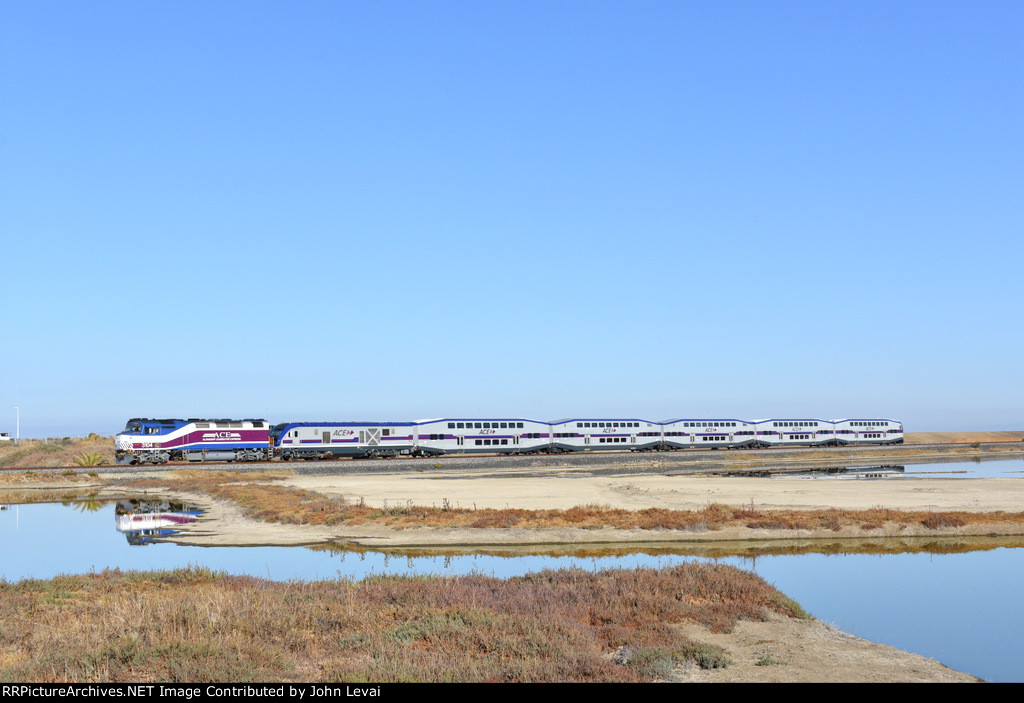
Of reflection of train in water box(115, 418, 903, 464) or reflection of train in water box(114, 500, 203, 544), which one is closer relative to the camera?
reflection of train in water box(114, 500, 203, 544)

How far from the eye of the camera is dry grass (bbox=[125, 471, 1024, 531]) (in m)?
35.5

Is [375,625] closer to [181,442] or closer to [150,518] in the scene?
[150,518]

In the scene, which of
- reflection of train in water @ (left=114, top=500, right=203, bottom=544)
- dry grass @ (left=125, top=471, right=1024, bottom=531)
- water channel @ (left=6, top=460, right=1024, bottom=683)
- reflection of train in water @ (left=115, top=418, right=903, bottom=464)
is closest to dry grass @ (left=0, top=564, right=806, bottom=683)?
water channel @ (left=6, top=460, right=1024, bottom=683)

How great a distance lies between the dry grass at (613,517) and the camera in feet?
117

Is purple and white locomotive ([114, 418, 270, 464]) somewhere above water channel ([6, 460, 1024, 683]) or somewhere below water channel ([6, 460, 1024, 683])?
above

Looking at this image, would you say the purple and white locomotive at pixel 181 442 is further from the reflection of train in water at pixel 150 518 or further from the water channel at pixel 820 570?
the water channel at pixel 820 570

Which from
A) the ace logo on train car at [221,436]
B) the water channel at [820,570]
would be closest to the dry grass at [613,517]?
the water channel at [820,570]

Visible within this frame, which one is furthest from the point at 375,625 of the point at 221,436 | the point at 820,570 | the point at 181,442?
the point at 181,442

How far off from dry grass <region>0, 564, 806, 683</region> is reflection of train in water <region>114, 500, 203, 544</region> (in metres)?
14.8

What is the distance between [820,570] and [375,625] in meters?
18.0

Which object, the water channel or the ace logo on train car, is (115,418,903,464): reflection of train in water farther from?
the water channel

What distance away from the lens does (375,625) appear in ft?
52.3

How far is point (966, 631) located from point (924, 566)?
975cm

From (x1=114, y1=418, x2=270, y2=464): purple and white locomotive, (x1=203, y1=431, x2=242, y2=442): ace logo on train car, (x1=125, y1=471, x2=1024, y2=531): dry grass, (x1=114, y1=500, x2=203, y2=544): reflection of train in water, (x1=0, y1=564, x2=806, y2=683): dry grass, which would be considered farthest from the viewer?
(x1=203, y1=431, x2=242, y2=442): ace logo on train car
